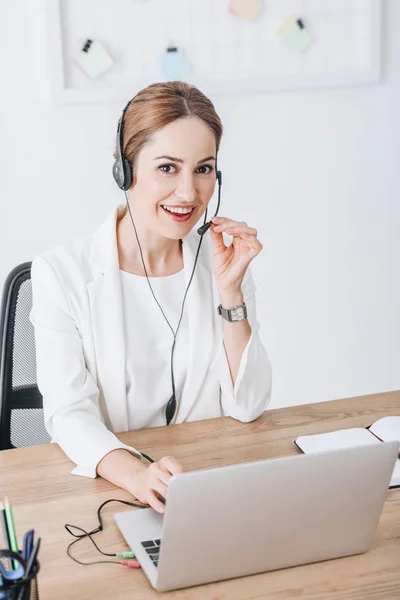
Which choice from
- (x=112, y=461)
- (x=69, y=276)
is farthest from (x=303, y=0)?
(x=112, y=461)

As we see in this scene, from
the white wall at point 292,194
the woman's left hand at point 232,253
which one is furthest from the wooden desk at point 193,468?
the white wall at point 292,194

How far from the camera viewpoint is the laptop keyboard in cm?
121

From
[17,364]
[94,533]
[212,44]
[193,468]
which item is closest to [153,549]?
[94,533]

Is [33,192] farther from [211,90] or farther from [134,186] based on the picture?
[134,186]

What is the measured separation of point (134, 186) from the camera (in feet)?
6.00

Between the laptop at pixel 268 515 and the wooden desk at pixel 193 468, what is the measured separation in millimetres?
23

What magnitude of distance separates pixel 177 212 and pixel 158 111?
8.0 inches

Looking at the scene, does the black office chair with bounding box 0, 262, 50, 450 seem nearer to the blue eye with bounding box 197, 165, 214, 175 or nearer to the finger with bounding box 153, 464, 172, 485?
the blue eye with bounding box 197, 165, 214, 175

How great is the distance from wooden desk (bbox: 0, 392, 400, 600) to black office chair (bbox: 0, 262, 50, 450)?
11.1 inches

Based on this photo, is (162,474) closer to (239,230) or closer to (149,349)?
(149,349)

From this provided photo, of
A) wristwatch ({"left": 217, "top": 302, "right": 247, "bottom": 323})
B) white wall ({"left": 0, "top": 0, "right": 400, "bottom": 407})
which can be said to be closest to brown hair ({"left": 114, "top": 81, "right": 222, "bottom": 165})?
wristwatch ({"left": 217, "top": 302, "right": 247, "bottom": 323})

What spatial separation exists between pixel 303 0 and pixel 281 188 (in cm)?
61

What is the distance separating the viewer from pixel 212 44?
→ 9.21ft

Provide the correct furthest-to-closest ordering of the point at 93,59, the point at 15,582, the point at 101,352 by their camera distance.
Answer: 1. the point at 93,59
2. the point at 101,352
3. the point at 15,582
